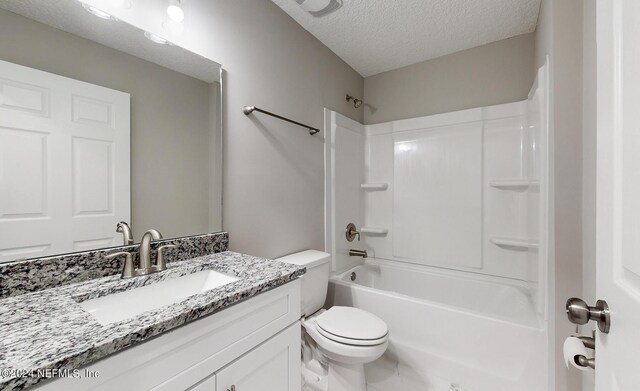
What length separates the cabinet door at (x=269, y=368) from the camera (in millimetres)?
777

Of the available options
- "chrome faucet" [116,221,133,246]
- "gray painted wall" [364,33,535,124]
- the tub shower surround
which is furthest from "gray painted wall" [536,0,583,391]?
"chrome faucet" [116,221,133,246]

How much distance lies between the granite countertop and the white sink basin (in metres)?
0.02

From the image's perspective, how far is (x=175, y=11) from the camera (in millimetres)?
1141

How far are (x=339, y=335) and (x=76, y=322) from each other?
1.11 m

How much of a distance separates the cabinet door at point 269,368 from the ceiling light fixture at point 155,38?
133cm

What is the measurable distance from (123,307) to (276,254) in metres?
0.93

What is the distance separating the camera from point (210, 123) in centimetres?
132

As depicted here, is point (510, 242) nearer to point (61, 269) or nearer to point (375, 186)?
point (375, 186)

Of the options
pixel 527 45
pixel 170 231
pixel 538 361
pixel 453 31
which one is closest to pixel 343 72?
pixel 453 31

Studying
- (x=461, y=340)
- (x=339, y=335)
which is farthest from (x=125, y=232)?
(x=461, y=340)

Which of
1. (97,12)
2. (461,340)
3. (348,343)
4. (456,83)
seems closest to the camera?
(97,12)

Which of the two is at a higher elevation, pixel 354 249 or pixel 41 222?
pixel 41 222

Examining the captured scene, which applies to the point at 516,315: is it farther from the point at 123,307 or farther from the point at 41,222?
the point at 41,222
